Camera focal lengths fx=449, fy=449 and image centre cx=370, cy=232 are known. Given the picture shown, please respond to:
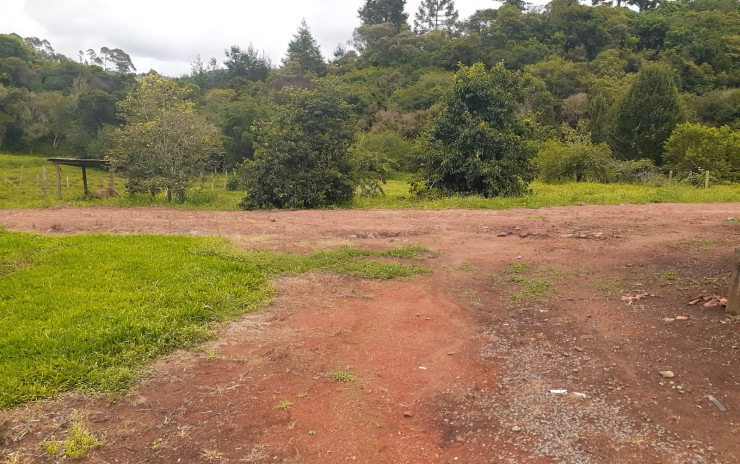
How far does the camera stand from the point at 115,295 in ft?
16.9

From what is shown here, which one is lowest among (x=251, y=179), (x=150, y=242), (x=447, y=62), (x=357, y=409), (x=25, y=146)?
(x=357, y=409)

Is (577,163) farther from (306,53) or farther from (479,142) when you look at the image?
(306,53)

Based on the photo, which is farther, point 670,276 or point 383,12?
point 383,12

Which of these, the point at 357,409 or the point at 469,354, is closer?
the point at 357,409

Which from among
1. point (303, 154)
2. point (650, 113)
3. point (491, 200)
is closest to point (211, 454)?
point (491, 200)

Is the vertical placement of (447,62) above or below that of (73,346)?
above

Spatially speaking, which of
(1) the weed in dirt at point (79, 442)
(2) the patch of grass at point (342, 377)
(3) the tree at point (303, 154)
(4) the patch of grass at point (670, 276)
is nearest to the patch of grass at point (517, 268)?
(4) the patch of grass at point (670, 276)

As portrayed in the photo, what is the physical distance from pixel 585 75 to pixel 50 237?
138 feet

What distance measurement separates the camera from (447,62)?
53.2 m

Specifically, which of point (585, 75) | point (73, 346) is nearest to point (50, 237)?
point (73, 346)

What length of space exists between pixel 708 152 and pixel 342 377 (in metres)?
23.6

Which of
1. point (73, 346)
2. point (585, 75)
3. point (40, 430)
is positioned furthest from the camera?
point (585, 75)

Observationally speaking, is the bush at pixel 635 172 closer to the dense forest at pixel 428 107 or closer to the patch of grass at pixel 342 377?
the dense forest at pixel 428 107

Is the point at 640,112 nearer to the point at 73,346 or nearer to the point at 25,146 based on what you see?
the point at 73,346
